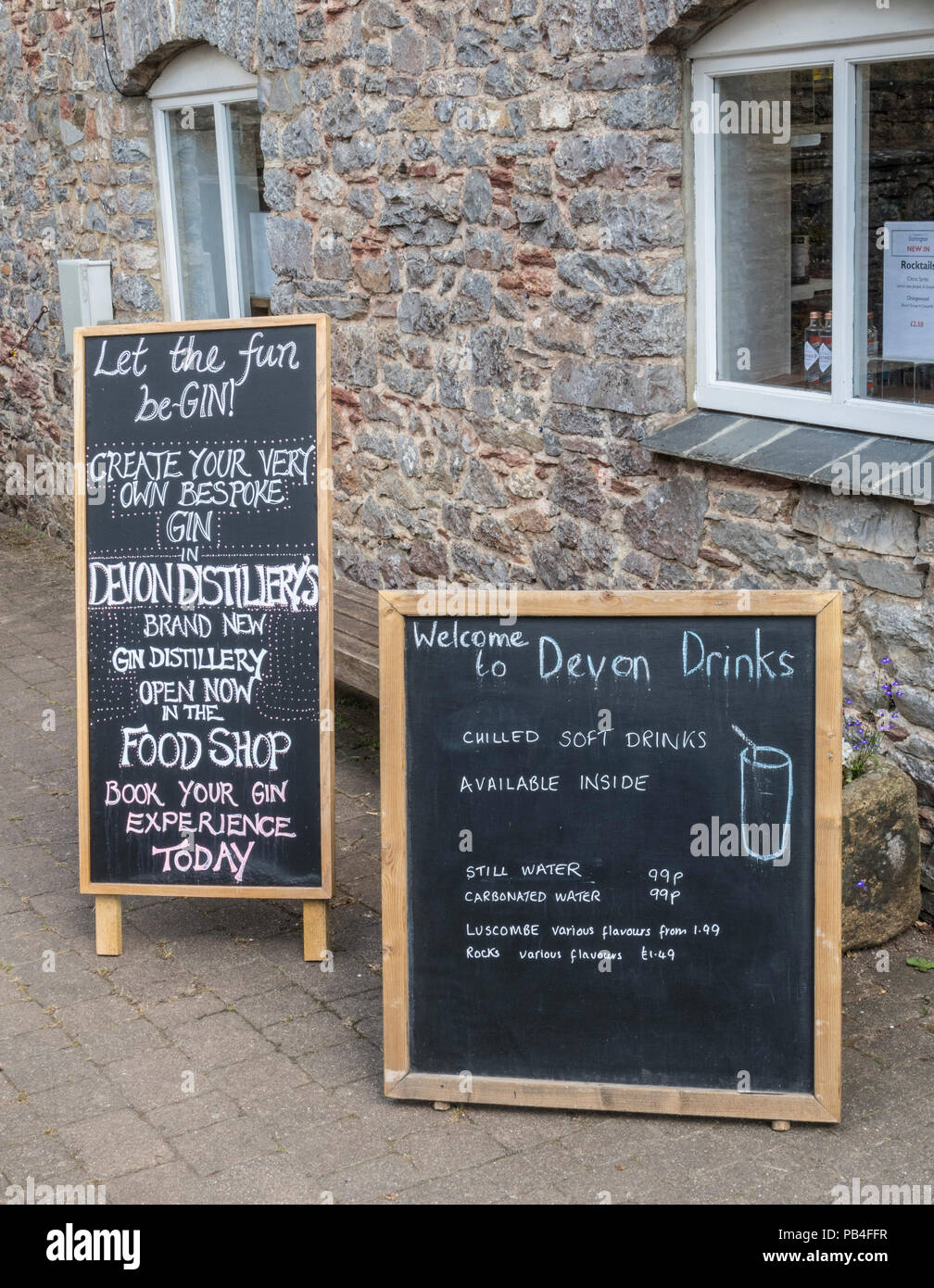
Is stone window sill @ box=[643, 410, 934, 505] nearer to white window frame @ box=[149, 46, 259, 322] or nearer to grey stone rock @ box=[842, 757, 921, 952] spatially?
grey stone rock @ box=[842, 757, 921, 952]

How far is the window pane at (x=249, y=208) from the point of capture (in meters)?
7.70

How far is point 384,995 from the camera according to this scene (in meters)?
3.67

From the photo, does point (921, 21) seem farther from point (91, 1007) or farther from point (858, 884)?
point (91, 1007)

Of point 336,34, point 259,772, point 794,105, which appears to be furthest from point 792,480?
point 336,34

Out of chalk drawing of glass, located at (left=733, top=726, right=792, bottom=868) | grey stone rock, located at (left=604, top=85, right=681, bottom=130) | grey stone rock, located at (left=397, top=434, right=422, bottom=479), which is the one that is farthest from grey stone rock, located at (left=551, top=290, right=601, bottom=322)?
chalk drawing of glass, located at (left=733, top=726, right=792, bottom=868)

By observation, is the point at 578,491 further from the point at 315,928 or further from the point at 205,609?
the point at 315,928

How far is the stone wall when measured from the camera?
15.8 ft

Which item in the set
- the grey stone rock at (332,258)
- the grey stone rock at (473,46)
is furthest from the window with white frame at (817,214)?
the grey stone rock at (332,258)

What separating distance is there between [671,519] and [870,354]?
0.89 metres

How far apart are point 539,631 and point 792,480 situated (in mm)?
1482

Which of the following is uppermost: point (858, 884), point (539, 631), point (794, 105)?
point (794, 105)

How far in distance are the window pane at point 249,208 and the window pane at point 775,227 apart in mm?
3206

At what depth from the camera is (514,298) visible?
18.7 feet
